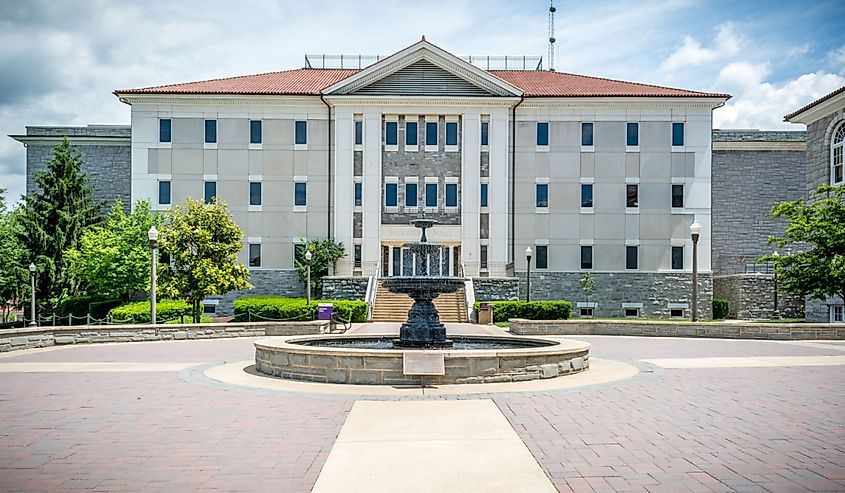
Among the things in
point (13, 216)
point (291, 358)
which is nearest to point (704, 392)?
point (291, 358)

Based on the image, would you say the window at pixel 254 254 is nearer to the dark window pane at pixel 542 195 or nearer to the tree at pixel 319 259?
the tree at pixel 319 259

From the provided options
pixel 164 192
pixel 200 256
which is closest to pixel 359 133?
pixel 164 192

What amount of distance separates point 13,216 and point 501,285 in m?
36.8

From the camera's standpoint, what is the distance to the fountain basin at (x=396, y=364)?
11.9m

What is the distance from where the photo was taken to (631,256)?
4125 centimetres

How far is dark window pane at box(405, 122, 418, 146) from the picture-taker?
134 feet

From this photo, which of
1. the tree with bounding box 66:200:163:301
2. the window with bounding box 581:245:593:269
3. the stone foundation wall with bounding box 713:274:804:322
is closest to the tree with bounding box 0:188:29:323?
the tree with bounding box 66:200:163:301

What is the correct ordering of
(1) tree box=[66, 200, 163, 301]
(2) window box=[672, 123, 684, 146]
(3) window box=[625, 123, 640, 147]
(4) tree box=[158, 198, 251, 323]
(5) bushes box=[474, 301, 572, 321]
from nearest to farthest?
(4) tree box=[158, 198, 251, 323]
(5) bushes box=[474, 301, 572, 321]
(1) tree box=[66, 200, 163, 301]
(2) window box=[672, 123, 684, 146]
(3) window box=[625, 123, 640, 147]

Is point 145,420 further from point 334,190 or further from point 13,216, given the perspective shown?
point 13,216

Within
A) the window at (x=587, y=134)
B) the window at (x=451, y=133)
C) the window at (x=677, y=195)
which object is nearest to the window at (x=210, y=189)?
the window at (x=451, y=133)

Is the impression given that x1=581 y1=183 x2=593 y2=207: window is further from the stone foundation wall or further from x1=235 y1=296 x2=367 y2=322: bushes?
x1=235 y1=296 x2=367 y2=322: bushes

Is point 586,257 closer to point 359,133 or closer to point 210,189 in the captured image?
point 359,133

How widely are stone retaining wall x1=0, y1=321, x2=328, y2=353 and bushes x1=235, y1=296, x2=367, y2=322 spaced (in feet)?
20.1

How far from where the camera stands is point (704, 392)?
11383 mm
